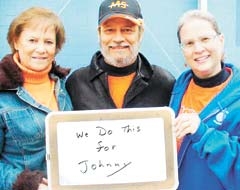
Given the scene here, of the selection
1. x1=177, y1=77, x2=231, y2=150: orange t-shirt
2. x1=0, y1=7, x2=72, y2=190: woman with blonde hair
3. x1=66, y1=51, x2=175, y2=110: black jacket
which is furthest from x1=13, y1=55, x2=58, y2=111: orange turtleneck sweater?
x1=177, y1=77, x2=231, y2=150: orange t-shirt

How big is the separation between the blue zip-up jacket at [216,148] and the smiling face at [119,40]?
329 millimetres

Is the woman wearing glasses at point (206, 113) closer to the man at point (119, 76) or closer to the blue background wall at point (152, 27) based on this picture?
the man at point (119, 76)

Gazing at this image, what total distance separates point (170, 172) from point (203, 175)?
160 millimetres

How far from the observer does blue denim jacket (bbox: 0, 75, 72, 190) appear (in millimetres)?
1655

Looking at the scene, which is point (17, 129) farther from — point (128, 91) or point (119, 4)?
point (119, 4)

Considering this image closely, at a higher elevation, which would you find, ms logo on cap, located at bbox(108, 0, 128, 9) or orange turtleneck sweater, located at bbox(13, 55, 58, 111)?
ms logo on cap, located at bbox(108, 0, 128, 9)

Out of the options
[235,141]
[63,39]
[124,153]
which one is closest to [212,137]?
[235,141]

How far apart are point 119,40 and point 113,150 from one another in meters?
0.52

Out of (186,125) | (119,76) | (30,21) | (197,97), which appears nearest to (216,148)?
(186,125)

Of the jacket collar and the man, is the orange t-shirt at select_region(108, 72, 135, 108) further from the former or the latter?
the jacket collar

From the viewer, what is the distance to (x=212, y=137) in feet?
5.00

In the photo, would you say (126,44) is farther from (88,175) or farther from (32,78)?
(88,175)

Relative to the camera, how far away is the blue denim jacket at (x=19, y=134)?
5.43 feet

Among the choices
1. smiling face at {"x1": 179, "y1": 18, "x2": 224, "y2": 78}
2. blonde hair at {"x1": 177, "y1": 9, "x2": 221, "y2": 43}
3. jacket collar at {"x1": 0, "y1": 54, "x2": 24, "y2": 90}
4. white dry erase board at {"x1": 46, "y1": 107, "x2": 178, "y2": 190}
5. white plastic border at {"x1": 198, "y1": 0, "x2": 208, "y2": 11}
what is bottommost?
white dry erase board at {"x1": 46, "y1": 107, "x2": 178, "y2": 190}
